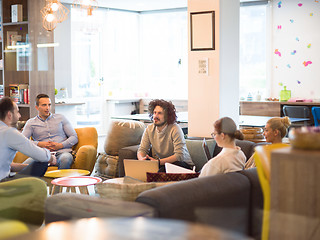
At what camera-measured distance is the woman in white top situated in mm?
3297

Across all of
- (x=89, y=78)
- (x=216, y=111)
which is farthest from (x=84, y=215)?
(x=89, y=78)

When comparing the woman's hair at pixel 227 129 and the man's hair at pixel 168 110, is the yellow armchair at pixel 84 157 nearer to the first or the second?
the man's hair at pixel 168 110

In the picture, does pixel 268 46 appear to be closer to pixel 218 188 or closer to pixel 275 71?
pixel 275 71

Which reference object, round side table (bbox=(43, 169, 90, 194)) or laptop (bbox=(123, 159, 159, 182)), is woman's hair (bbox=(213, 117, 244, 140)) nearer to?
laptop (bbox=(123, 159, 159, 182))

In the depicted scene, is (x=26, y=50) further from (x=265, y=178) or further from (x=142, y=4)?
(x=265, y=178)

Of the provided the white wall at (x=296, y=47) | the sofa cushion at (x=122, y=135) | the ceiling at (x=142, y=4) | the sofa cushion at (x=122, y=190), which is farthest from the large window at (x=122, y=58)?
the sofa cushion at (x=122, y=190)

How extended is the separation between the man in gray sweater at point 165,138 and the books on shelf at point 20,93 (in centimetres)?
260

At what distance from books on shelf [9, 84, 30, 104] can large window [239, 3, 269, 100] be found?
4.74 meters

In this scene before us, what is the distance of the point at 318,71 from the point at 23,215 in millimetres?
7446

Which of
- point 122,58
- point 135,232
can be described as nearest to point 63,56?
point 122,58

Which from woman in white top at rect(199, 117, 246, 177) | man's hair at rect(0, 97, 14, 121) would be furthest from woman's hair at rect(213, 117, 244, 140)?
man's hair at rect(0, 97, 14, 121)

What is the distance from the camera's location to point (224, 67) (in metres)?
5.65

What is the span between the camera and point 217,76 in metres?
5.58

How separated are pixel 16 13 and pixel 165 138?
10.8 feet
